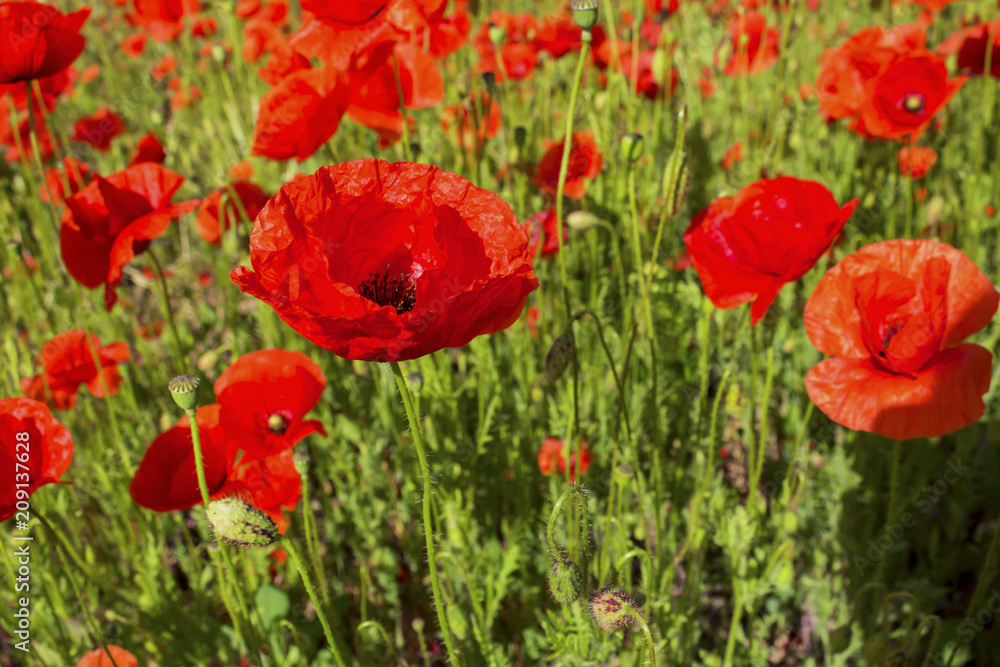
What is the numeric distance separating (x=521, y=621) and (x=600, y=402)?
2.16 feet

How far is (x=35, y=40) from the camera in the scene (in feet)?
5.18

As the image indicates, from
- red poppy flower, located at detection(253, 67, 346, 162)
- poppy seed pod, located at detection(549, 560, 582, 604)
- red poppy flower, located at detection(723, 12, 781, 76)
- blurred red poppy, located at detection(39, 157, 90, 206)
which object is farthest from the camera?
red poppy flower, located at detection(723, 12, 781, 76)

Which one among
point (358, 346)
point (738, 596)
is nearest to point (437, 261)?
point (358, 346)

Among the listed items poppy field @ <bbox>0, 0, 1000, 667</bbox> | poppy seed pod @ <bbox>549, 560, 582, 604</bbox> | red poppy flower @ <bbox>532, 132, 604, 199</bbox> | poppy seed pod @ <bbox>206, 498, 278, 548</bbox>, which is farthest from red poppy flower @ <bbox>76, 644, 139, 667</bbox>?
red poppy flower @ <bbox>532, 132, 604, 199</bbox>

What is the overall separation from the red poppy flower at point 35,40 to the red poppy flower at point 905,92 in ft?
7.14

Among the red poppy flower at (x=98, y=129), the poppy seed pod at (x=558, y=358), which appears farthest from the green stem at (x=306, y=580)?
the red poppy flower at (x=98, y=129)

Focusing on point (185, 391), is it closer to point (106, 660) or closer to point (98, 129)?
point (106, 660)

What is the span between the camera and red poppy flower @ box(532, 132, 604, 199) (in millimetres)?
2047

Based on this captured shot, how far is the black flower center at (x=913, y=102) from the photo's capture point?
2.07 metres

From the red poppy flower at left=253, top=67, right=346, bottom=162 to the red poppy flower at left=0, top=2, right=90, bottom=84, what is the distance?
52cm

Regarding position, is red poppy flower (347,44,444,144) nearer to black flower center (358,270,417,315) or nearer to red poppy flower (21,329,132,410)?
black flower center (358,270,417,315)

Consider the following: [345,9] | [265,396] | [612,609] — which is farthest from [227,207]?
[612,609]

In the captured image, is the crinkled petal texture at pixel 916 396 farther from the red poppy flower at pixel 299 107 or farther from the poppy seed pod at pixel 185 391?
the red poppy flower at pixel 299 107

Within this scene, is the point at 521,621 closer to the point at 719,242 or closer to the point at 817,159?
the point at 719,242
